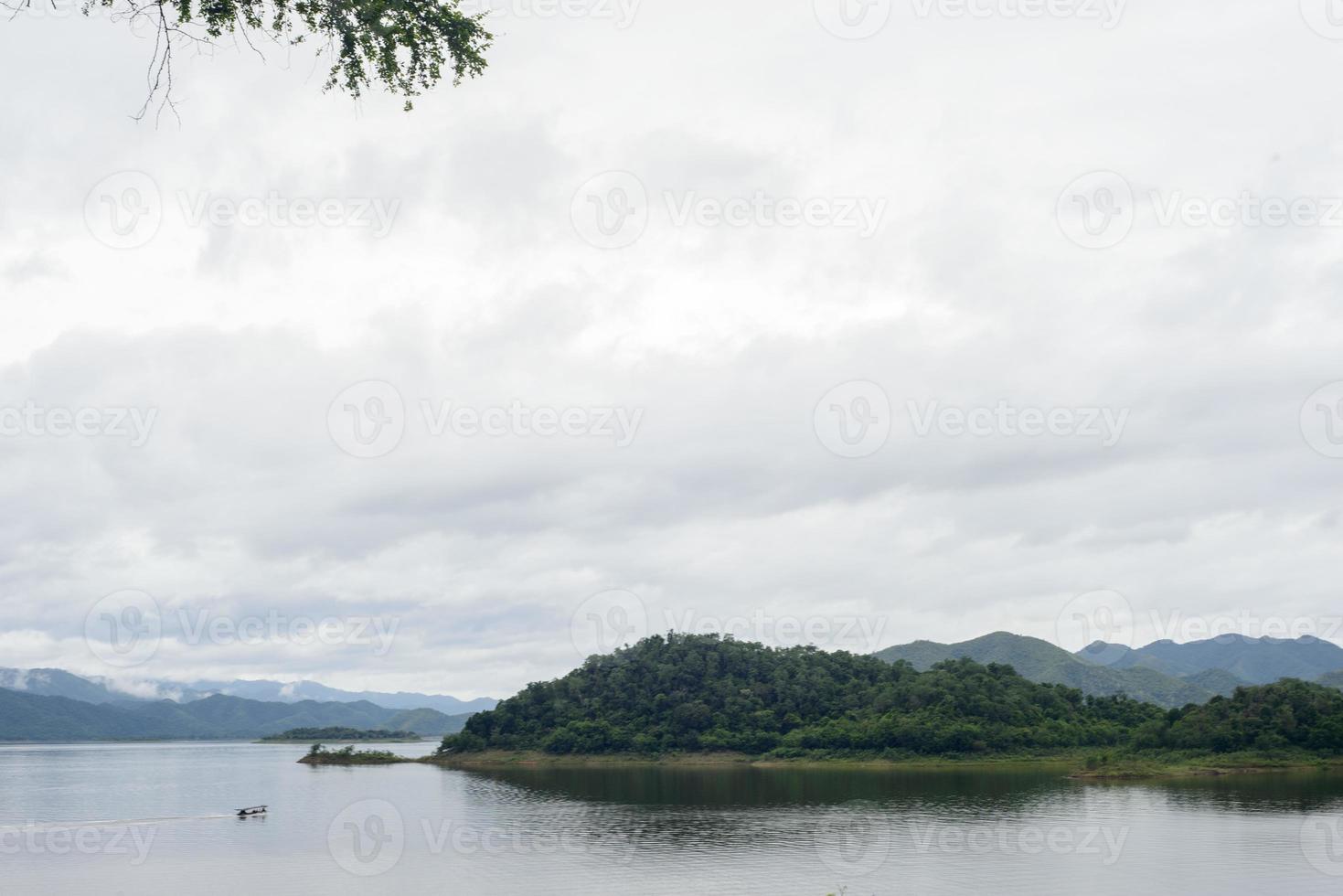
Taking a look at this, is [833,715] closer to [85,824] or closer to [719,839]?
[719,839]

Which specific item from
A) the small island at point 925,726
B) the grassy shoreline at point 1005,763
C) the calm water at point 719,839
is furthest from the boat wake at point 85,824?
the small island at point 925,726

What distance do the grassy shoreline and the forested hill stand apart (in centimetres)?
193

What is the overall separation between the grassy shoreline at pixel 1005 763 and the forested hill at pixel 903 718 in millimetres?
1928

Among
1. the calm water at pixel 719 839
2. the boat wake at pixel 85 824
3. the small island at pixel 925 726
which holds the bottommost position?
the boat wake at pixel 85 824

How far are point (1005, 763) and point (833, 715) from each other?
114ft

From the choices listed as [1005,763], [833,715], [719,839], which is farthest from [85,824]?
[1005,763]

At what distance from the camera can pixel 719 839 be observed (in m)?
79.8

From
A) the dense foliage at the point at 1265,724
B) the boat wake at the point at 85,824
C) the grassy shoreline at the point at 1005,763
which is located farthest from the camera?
the dense foliage at the point at 1265,724

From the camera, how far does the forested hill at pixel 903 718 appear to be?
14362 centimetres

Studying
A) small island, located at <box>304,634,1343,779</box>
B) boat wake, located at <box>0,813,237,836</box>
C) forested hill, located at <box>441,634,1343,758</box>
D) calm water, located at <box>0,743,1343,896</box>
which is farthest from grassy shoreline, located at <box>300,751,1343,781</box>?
boat wake, located at <box>0,813,237,836</box>

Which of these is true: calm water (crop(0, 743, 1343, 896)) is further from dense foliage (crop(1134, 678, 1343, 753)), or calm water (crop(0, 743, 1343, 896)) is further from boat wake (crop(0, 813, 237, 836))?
dense foliage (crop(1134, 678, 1343, 753))

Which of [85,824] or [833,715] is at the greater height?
[833,715]

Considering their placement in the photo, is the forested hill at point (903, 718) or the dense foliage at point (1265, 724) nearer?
the dense foliage at point (1265, 724)

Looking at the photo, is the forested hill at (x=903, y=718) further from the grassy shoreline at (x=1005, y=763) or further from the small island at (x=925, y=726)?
the grassy shoreline at (x=1005, y=763)
